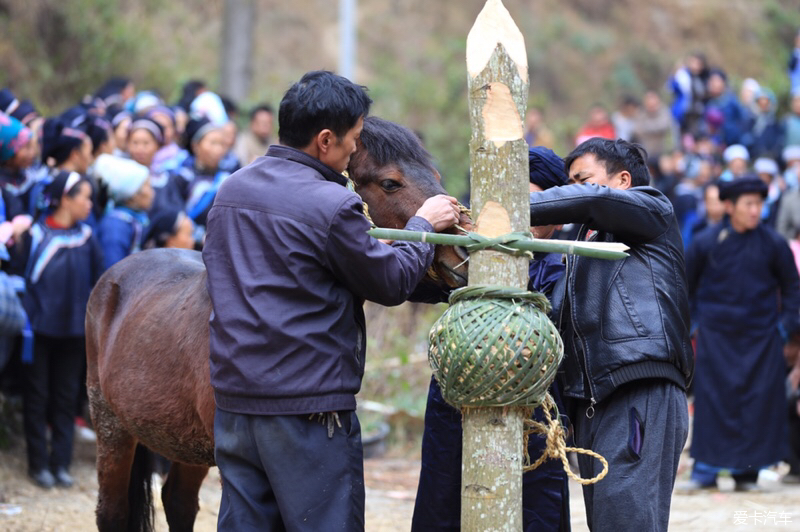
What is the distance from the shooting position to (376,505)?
677cm

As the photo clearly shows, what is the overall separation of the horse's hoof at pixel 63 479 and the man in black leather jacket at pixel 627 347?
14.0ft

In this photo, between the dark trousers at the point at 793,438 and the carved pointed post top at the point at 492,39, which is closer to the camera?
the carved pointed post top at the point at 492,39

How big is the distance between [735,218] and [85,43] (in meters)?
11.0

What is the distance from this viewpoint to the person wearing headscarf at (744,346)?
7664 millimetres

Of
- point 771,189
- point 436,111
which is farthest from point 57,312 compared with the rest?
point 436,111

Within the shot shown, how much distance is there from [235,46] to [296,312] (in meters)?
14.4

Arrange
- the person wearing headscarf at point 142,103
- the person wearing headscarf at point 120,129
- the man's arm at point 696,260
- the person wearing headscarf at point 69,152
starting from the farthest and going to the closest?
the person wearing headscarf at point 142,103, the person wearing headscarf at point 120,129, the man's arm at point 696,260, the person wearing headscarf at point 69,152

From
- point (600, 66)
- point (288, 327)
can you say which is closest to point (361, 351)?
point (288, 327)

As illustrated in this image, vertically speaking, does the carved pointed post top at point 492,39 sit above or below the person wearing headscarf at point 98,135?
above

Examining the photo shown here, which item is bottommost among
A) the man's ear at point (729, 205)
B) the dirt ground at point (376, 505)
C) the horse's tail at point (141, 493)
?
the dirt ground at point (376, 505)

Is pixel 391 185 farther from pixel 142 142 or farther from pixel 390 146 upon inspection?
pixel 142 142

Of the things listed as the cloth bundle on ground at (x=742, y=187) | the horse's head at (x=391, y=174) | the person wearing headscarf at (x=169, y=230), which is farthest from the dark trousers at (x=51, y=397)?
the cloth bundle on ground at (x=742, y=187)

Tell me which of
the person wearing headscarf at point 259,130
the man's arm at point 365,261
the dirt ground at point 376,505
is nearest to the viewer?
the man's arm at point 365,261

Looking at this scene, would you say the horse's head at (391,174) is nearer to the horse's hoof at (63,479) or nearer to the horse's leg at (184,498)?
the horse's leg at (184,498)
